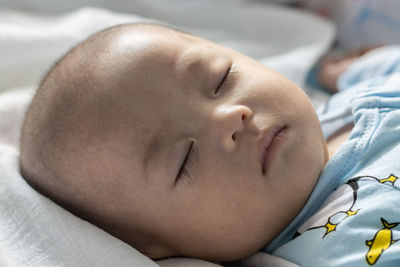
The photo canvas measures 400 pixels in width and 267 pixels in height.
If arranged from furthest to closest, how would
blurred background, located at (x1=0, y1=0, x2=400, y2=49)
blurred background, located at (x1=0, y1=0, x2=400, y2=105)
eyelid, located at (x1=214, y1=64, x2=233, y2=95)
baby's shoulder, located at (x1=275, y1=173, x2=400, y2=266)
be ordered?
blurred background, located at (x1=0, y1=0, x2=400, y2=49) < blurred background, located at (x1=0, y1=0, x2=400, y2=105) < eyelid, located at (x1=214, y1=64, x2=233, y2=95) < baby's shoulder, located at (x1=275, y1=173, x2=400, y2=266)

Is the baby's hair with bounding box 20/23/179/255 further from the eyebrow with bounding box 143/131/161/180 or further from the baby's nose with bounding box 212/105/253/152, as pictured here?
the baby's nose with bounding box 212/105/253/152

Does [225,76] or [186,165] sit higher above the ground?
[225,76]

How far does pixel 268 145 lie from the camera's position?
2.91 ft

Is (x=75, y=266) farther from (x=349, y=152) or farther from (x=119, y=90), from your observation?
(x=349, y=152)

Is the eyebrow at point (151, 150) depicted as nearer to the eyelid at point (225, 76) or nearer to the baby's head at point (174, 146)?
the baby's head at point (174, 146)

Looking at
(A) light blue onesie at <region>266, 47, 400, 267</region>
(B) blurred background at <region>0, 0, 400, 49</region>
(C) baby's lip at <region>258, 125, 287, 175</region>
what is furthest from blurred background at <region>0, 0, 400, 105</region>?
(C) baby's lip at <region>258, 125, 287, 175</region>

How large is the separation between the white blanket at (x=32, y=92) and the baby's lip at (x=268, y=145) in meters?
0.18

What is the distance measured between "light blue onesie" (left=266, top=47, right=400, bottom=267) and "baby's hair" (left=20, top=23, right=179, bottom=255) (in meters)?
0.30

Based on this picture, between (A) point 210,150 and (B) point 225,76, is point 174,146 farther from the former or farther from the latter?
(B) point 225,76

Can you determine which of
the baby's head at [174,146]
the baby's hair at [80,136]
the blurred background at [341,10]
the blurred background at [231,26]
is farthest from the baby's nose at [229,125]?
the blurred background at [341,10]

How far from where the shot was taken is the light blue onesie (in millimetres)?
818

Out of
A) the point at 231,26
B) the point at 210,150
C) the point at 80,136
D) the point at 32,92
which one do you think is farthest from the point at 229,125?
the point at 231,26

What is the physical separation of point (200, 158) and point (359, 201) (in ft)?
0.94

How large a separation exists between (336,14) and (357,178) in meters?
0.93
